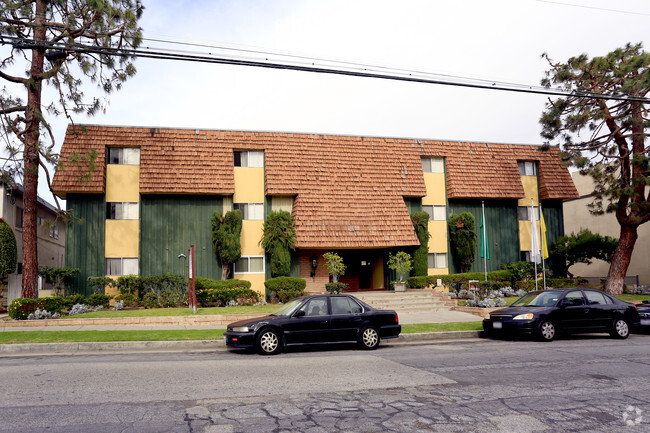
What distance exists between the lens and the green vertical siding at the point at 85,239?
76.3 feet

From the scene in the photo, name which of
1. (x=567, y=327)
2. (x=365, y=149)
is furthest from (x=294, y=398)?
(x=365, y=149)

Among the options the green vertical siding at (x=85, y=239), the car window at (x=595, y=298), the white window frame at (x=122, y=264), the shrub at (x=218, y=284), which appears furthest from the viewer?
the white window frame at (x=122, y=264)

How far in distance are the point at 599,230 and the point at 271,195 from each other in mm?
26149

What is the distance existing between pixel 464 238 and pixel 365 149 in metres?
7.35

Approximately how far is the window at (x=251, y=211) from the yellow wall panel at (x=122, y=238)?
16.8 ft

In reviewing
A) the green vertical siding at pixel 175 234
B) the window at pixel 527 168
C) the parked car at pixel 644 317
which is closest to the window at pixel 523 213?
the window at pixel 527 168

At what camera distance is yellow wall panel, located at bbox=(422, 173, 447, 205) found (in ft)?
92.2

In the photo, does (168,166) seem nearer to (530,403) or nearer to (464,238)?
(464,238)

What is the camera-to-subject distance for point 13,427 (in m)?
5.53

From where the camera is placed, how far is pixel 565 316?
1341 centimetres

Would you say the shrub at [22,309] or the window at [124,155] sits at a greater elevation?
the window at [124,155]

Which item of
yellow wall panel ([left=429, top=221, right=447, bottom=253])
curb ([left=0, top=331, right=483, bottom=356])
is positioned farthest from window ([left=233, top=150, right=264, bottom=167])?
curb ([left=0, top=331, right=483, bottom=356])

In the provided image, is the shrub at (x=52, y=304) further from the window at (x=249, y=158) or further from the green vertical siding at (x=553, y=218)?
the green vertical siding at (x=553, y=218)

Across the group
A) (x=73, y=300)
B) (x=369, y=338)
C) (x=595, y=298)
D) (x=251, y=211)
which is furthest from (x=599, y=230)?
(x=73, y=300)
